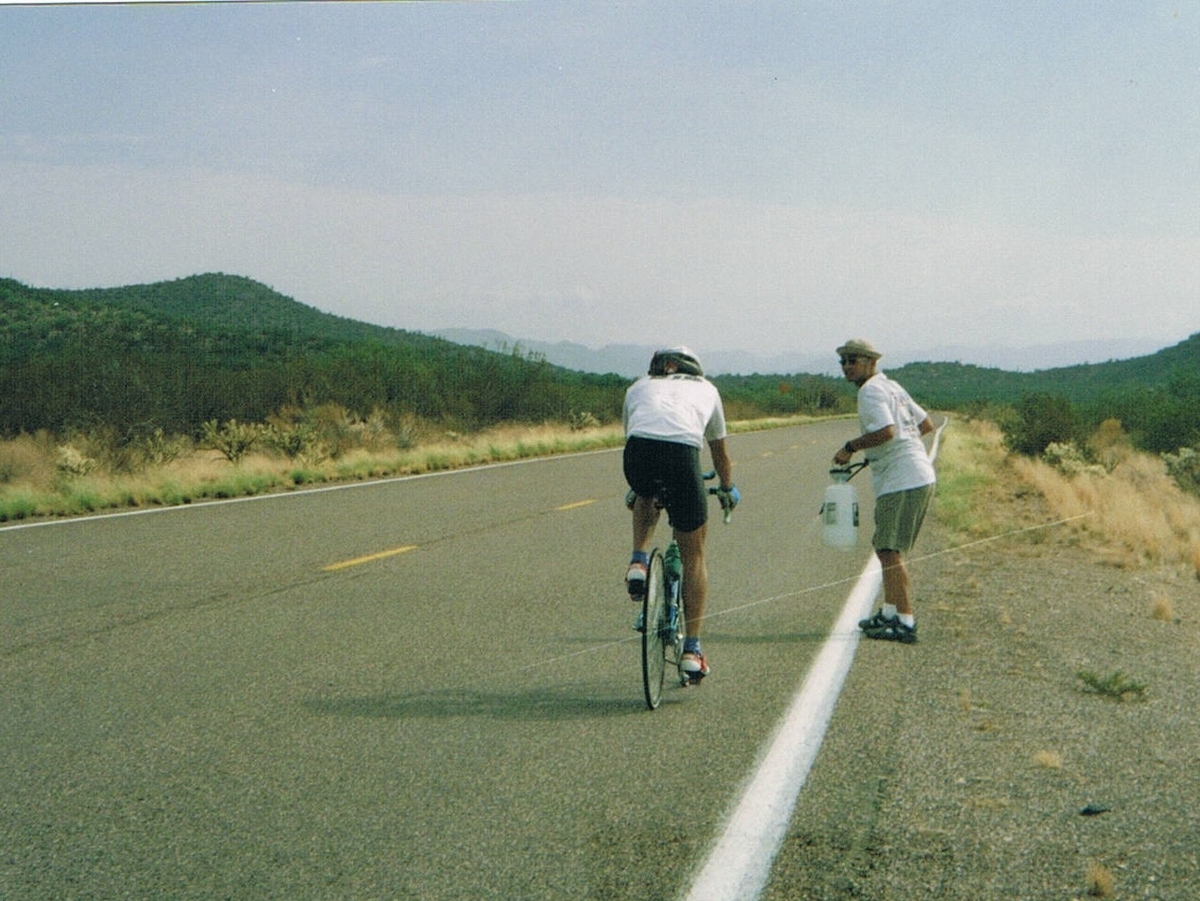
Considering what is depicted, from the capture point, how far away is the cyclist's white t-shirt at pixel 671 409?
613 cm

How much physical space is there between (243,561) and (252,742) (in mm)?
5889

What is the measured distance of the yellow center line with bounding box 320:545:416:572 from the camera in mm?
10719

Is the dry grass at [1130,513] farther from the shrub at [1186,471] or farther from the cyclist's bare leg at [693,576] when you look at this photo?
the cyclist's bare leg at [693,576]

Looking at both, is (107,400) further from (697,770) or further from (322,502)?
(697,770)

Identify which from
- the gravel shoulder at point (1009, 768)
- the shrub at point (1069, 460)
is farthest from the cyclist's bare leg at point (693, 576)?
the shrub at point (1069, 460)

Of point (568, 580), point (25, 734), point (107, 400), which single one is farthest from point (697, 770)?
point (107, 400)

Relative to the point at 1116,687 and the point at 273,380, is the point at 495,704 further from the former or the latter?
the point at 273,380

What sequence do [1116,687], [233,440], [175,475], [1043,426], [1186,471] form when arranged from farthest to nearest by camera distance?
[1043,426] → [1186,471] → [233,440] → [175,475] → [1116,687]

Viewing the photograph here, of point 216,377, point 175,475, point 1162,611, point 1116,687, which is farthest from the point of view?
point 216,377

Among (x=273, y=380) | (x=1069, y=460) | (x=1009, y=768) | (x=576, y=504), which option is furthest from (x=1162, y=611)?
(x=273, y=380)

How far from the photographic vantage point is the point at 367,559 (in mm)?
11273

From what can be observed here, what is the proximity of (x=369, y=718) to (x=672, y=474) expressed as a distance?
6.31 ft

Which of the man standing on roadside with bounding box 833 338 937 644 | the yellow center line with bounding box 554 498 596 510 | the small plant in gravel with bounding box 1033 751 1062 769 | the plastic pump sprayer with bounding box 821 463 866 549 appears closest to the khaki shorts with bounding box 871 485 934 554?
the man standing on roadside with bounding box 833 338 937 644

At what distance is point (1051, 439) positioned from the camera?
30.1 metres
